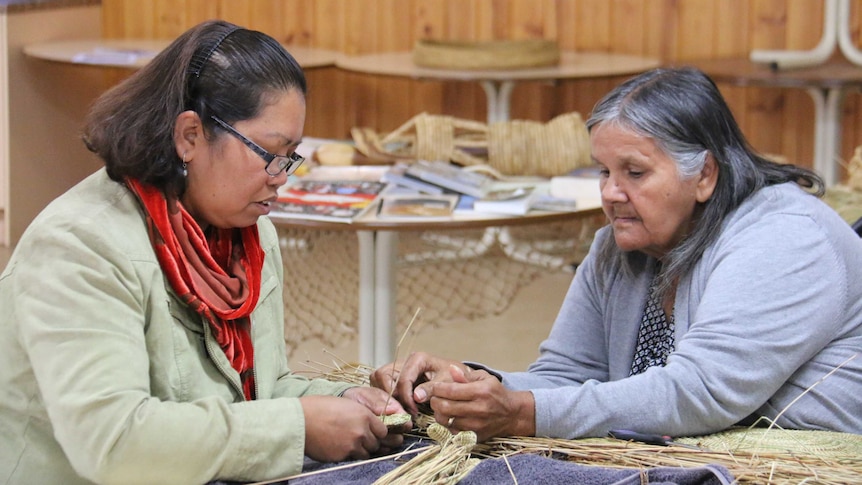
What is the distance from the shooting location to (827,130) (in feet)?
16.1

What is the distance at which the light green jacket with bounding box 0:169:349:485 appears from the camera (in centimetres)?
145

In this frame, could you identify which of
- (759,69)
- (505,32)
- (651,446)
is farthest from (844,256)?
(505,32)

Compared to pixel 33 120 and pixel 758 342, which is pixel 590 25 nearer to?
pixel 33 120

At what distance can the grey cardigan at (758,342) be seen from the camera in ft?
5.74

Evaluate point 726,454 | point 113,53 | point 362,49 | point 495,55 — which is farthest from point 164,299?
point 362,49

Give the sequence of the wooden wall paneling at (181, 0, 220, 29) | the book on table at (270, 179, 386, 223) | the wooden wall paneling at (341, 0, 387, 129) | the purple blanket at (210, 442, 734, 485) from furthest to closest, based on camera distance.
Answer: the wooden wall paneling at (181, 0, 220, 29), the wooden wall paneling at (341, 0, 387, 129), the book on table at (270, 179, 386, 223), the purple blanket at (210, 442, 734, 485)

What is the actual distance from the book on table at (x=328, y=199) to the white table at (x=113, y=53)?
4.72 ft

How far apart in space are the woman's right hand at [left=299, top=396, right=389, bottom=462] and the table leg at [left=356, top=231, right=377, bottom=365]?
4.92ft

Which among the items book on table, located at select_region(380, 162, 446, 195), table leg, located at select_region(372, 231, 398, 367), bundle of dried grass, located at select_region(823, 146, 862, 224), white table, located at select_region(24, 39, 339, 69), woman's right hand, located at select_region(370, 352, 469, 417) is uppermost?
white table, located at select_region(24, 39, 339, 69)

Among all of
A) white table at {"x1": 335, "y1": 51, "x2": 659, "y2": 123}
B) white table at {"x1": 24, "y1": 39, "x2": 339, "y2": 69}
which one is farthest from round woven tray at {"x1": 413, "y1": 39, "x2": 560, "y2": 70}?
white table at {"x1": 24, "y1": 39, "x2": 339, "y2": 69}

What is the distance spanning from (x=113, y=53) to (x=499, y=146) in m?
2.27

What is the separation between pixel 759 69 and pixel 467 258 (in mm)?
1440

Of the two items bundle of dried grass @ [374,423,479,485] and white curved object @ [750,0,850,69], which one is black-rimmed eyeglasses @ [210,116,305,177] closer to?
bundle of dried grass @ [374,423,479,485]

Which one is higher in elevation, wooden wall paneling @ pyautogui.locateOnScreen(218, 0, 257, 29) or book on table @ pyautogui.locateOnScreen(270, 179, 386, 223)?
wooden wall paneling @ pyautogui.locateOnScreen(218, 0, 257, 29)
